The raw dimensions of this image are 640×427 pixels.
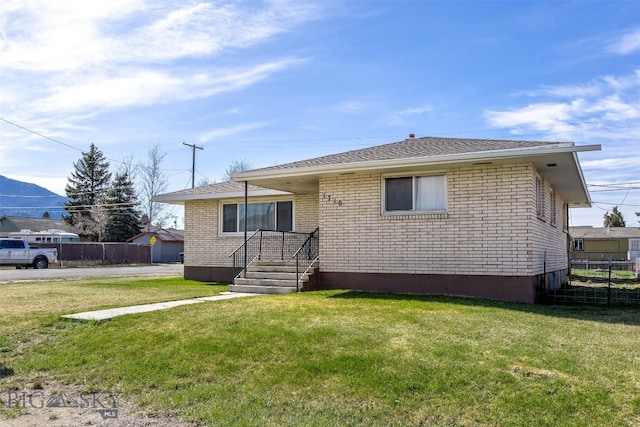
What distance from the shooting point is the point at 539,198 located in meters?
12.8

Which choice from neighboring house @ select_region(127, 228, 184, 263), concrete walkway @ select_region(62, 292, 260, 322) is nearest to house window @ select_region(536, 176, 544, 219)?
concrete walkway @ select_region(62, 292, 260, 322)

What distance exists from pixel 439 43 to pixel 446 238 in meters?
5.45

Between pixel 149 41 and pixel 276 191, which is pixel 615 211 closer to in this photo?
pixel 276 191

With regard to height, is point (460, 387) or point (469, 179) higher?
point (469, 179)

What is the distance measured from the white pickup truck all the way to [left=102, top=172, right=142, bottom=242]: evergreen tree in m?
22.9

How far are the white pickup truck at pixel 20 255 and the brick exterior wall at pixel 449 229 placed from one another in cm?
2388

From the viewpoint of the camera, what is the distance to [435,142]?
45.7 feet

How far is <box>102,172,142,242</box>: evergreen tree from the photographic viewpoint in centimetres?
5425

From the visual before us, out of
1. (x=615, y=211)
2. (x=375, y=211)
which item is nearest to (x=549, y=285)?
(x=375, y=211)

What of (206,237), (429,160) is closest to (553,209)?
(429,160)

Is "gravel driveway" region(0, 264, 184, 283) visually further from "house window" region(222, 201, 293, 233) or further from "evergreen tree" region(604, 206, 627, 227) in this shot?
"evergreen tree" region(604, 206, 627, 227)

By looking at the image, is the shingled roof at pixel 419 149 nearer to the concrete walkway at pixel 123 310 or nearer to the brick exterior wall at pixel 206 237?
the brick exterior wall at pixel 206 237

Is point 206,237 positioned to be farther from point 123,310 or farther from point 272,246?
point 123,310

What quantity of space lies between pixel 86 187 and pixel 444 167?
56.8 m
